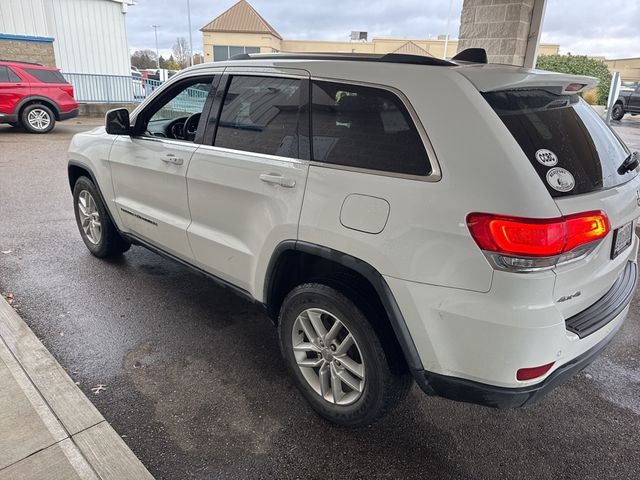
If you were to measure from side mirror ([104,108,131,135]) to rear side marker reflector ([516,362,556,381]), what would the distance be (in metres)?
3.22

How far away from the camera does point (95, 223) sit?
4617 mm

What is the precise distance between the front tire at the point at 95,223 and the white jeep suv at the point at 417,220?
174 cm

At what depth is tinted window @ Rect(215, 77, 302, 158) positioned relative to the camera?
264 centimetres

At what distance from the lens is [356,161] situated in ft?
7.51

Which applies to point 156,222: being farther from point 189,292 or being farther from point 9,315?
point 9,315

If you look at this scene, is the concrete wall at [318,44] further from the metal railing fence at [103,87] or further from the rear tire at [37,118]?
the rear tire at [37,118]

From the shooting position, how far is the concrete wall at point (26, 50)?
1625 centimetres

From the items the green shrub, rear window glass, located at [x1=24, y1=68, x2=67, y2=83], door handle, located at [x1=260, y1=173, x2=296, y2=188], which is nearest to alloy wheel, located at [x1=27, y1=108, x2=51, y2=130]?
rear window glass, located at [x1=24, y1=68, x2=67, y2=83]

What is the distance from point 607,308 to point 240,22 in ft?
144

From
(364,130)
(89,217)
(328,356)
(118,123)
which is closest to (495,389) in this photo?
(328,356)

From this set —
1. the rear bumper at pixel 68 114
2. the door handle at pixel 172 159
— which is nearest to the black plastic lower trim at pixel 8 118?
the rear bumper at pixel 68 114

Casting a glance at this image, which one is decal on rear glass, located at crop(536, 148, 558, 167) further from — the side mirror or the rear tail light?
the side mirror

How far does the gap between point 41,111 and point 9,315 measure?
450 inches

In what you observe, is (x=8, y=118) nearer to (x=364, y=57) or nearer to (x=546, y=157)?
(x=364, y=57)
